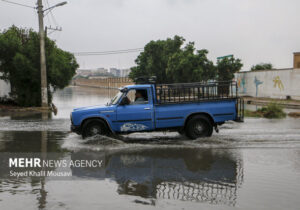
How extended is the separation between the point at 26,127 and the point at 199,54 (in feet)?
119

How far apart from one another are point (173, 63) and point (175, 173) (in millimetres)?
43326

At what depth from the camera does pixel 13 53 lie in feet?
77.9

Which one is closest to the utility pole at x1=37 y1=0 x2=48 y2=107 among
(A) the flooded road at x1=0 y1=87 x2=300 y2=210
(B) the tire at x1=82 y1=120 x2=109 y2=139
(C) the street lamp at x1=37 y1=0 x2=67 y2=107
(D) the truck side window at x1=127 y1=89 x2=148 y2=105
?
(C) the street lamp at x1=37 y1=0 x2=67 y2=107

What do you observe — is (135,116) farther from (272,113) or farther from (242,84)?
(242,84)

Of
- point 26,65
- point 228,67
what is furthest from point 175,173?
point 228,67

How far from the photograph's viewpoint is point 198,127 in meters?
11.2

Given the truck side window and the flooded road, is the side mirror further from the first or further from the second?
the flooded road

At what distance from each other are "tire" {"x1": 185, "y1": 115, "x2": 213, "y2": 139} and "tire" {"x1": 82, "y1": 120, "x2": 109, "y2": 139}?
265cm

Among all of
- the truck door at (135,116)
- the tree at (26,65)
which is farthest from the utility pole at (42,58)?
the truck door at (135,116)

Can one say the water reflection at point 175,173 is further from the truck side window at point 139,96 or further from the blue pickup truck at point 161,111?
the truck side window at point 139,96

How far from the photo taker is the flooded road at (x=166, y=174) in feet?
18.0

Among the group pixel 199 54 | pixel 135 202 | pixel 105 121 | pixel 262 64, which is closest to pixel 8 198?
pixel 135 202

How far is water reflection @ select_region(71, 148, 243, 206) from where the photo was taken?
587 centimetres

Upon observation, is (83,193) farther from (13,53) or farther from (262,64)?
(262,64)
